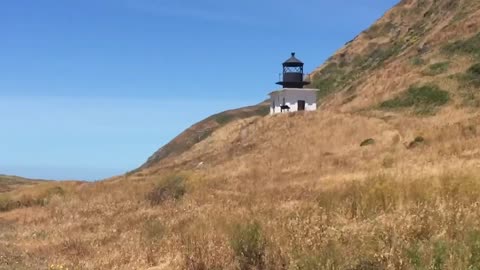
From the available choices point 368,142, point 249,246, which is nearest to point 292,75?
point 368,142

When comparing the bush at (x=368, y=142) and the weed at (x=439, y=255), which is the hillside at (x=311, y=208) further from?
the bush at (x=368, y=142)

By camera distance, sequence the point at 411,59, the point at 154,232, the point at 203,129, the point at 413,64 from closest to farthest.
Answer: the point at 154,232 → the point at 413,64 → the point at 411,59 → the point at 203,129

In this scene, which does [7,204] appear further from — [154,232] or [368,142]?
[154,232]

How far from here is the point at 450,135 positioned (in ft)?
82.4

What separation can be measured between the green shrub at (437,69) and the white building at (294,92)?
1211cm

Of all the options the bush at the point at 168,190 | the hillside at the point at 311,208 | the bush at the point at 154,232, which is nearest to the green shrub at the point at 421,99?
the hillside at the point at 311,208

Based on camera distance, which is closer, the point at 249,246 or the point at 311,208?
the point at 249,246

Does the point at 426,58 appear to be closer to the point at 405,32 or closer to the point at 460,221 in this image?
the point at 405,32

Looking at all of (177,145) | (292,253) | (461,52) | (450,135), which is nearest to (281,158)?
(450,135)

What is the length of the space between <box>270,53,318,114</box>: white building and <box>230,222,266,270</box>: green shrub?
4840 centimetres

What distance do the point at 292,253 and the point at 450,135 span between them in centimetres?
2035

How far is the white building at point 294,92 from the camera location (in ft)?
183

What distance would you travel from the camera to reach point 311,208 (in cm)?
941

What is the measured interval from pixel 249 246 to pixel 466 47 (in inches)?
1798
